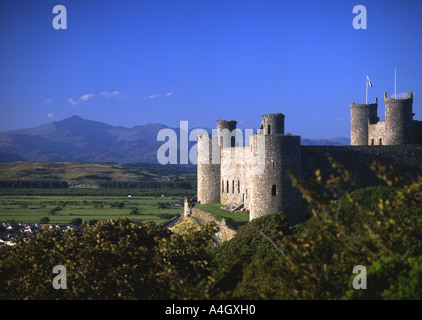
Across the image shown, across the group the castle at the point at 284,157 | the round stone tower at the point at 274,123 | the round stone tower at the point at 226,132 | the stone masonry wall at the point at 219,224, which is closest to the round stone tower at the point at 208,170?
the castle at the point at 284,157

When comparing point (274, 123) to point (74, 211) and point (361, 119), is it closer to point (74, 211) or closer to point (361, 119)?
point (361, 119)

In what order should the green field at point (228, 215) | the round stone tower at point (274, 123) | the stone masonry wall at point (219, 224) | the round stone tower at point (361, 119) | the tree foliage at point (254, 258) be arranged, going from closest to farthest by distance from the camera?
the tree foliage at point (254, 258), the stone masonry wall at point (219, 224), the green field at point (228, 215), the round stone tower at point (274, 123), the round stone tower at point (361, 119)

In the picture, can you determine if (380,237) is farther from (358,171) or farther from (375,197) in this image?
(358,171)

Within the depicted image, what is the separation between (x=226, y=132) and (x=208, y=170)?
3541 mm

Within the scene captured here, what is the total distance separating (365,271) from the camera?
13188 mm

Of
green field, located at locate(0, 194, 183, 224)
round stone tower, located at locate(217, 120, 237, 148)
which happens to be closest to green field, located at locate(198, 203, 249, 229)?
round stone tower, located at locate(217, 120, 237, 148)

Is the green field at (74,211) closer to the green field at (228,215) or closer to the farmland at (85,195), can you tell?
the farmland at (85,195)

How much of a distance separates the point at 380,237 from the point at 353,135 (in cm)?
2683

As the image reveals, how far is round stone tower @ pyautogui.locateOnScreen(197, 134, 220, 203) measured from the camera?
42.1 metres

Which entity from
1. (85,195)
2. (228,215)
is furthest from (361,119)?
(85,195)

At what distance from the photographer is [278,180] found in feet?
95.1

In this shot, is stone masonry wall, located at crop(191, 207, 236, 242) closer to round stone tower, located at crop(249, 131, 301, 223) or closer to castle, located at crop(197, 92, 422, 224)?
castle, located at crop(197, 92, 422, 224)

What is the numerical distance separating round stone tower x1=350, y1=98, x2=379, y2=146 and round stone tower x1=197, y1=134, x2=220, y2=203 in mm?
10986

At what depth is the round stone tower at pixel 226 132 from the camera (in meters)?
41.8
